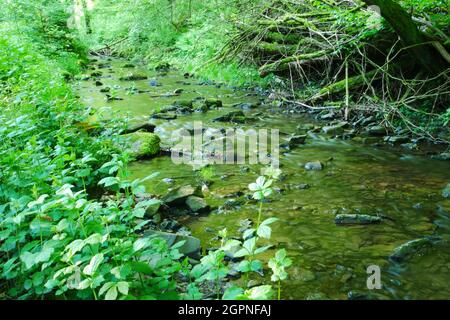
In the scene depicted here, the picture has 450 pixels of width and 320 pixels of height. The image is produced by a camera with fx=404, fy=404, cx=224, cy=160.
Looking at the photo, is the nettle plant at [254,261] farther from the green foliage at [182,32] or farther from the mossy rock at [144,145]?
the green foliage at [182,32]

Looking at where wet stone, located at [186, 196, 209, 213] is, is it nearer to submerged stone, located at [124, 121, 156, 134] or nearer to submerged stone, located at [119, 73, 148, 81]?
submerged stone, located at [124, 121, 156, 134]

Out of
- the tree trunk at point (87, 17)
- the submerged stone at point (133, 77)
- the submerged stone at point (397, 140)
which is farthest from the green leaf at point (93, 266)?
the tree trunk at point (87, 17)

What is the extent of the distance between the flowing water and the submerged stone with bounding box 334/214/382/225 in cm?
8

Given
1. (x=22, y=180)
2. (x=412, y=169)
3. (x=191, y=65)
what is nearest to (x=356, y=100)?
(x=412, y=169)

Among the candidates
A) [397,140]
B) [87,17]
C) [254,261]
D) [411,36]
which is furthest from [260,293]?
[87,17]

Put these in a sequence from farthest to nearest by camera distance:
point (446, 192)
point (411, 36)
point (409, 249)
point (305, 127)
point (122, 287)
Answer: point (305, 127), point (411, 36), point (446, 192), point (409, 249), point (122, 287)

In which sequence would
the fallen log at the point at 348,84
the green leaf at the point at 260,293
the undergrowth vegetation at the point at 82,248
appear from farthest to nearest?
the fallen log at the point at 348,84 < the undergrowth vegetation at the point at 82,248 < the green leaf at the point at 260,293

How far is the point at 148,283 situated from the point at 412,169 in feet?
15.8

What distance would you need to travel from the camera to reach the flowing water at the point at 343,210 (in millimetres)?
3354

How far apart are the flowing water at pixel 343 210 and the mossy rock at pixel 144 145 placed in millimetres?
204

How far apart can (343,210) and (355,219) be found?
29 centimetres

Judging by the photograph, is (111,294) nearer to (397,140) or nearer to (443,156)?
(443,156)

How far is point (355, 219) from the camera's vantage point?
4398 millimetres
